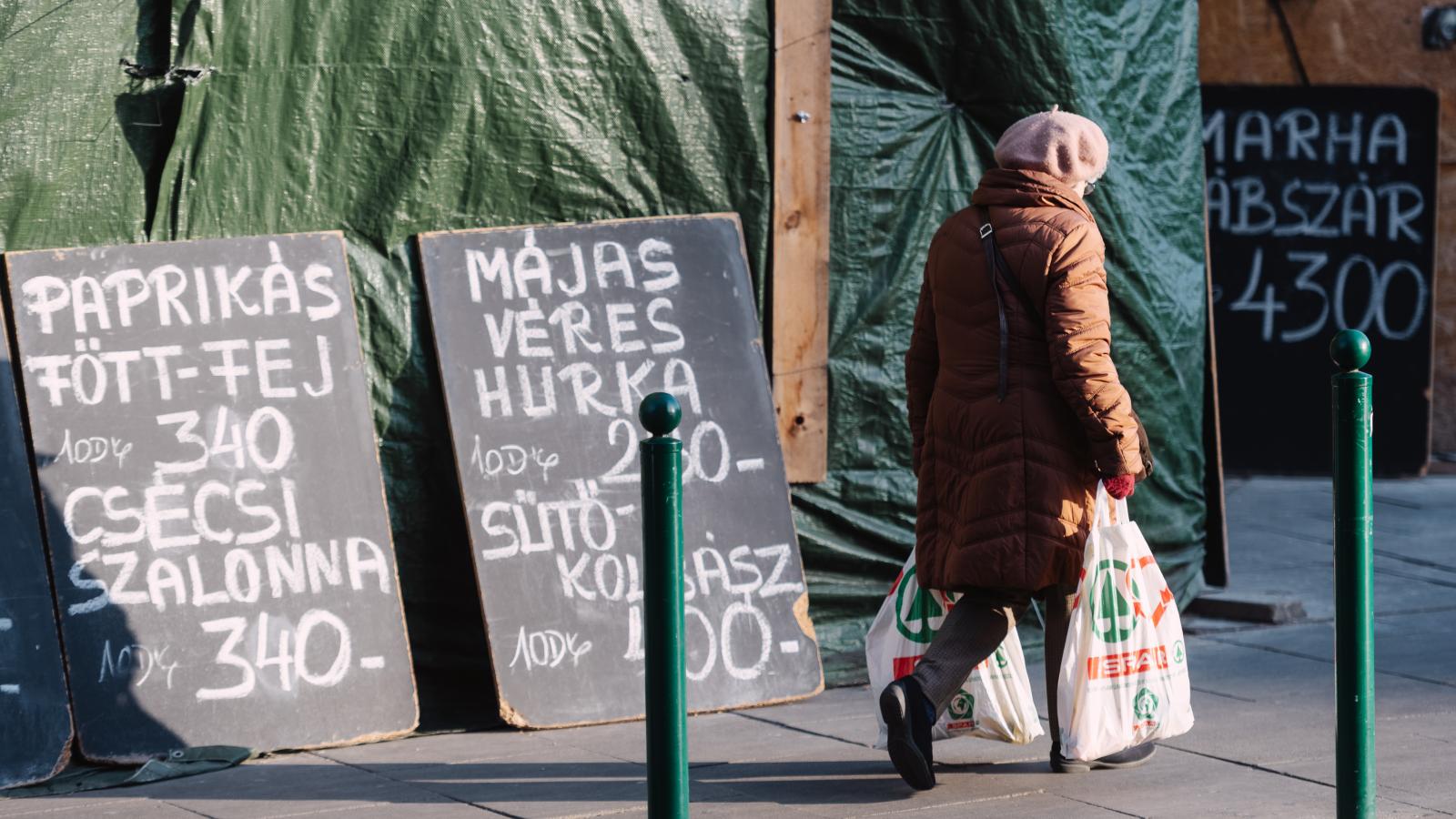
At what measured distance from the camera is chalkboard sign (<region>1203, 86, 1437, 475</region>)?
9359mm

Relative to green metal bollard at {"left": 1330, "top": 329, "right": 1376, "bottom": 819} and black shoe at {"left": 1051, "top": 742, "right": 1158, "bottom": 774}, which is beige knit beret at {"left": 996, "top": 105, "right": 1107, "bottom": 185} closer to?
green metal bollard at {"left": 1330, "top": 329, "right": 1376, "bottom": 819}

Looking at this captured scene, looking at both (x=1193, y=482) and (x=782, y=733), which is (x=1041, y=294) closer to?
(x=782, y=733)

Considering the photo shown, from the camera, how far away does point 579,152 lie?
5504mm

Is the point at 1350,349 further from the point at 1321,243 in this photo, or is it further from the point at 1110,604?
the point at 1321,243

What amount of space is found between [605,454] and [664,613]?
201 cm

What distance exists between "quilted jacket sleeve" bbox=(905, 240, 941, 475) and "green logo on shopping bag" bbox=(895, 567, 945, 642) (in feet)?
1.04

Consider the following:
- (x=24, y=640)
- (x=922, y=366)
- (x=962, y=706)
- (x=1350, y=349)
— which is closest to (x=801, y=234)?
(x=922, y=366)

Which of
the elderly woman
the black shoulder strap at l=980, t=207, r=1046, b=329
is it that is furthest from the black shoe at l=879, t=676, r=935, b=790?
the black shoulder strap at l=980, t=207, r=1046, b=329

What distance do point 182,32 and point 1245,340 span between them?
19.9 ft

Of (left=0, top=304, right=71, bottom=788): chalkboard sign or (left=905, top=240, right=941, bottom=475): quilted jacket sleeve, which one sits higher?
(left=905, top=240, right=941, bottom=475): quilted jacket sleeve

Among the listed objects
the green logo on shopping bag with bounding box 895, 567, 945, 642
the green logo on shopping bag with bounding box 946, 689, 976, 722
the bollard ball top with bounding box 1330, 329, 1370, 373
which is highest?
the bollard ball top with bounding box 1330, 329, 1370, 373

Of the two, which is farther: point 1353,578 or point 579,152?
point 579,152

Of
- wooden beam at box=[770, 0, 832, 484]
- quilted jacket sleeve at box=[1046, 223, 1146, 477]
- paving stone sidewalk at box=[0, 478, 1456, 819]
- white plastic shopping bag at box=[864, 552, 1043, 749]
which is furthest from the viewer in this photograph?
wooden beam at box=[770, 0, 832, 484]

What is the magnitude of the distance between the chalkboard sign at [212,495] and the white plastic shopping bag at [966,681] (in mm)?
1327
